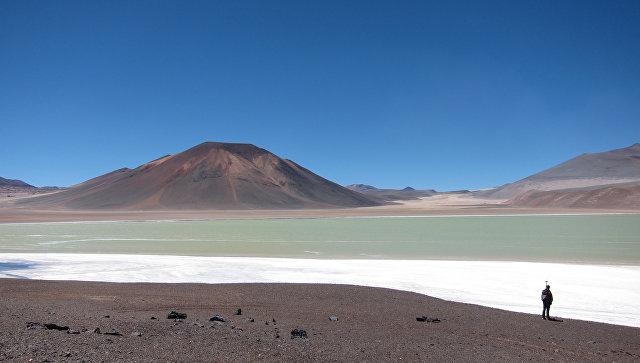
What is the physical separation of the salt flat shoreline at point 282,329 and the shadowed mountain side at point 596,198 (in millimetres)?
90959

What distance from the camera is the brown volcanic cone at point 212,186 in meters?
116

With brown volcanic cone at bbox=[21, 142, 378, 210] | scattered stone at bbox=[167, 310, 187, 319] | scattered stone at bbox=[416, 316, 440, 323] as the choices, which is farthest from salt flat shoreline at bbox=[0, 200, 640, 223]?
scattered stone at bbox=[416, 316, 440, 323]

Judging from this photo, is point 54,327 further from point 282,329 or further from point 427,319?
point 427,319

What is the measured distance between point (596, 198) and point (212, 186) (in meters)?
77.2

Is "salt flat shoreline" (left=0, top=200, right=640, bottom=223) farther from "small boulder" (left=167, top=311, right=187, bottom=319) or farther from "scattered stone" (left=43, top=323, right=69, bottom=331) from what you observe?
"scattered stone" (left=43, top=323, right=69, bottom=331)

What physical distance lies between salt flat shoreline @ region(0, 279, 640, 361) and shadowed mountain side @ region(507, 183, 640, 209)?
90959 mm

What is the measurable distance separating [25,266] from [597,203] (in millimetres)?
97594

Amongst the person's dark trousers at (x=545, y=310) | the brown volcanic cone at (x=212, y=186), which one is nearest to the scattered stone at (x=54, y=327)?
the person's dark trousers at (x=545, y=310)

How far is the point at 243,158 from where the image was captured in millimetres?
149500

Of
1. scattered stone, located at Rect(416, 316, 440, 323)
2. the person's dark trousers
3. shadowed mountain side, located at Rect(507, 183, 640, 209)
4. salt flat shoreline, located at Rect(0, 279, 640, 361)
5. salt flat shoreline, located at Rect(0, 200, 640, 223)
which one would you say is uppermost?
shadowed mountain side, located at Rect(507, 183, 640, 209)

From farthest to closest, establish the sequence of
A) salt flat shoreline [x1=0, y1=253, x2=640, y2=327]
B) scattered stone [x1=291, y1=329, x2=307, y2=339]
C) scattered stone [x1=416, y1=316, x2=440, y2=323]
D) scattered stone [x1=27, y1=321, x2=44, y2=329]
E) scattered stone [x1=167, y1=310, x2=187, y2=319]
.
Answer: salt flat shoreline [x1=0, y1=253, x2=640, y2=327] < scattered stone [x1=416, y1=316, x2=440, y2=323] < scattered stone [x1=167, y1=310, x2=187, y2=319] < scattered stone [x1=291, y1=329, x2=307, y2=339] < scattered stone [x1=27, y1=321, x2=44, y2=329]

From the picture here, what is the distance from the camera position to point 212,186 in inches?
4889

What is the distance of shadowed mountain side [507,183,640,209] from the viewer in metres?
93.6

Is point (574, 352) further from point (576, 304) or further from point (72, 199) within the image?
point (72, 199)
